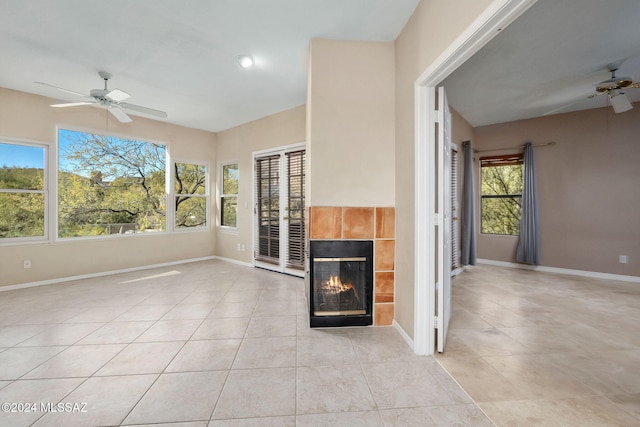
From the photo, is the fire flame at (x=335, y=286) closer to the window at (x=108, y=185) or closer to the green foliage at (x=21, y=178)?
the window at (x=108, y=185)

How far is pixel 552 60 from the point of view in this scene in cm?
297

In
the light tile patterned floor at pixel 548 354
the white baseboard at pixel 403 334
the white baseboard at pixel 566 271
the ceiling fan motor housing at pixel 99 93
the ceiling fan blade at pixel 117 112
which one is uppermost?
the ceiling fan motor housing at pixel 99 93

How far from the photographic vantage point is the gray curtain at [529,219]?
480 cm

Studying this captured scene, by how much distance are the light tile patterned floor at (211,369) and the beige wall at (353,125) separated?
135cm

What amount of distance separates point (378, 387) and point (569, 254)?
5.08 meters

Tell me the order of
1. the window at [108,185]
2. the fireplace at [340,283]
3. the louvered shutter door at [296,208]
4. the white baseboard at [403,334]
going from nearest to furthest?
the white baseboard at [403,334]
the fireplace at [340,283]
the window at [108,185]
the louvered shutter door at [296,208]

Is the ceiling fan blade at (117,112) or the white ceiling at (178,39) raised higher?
the white ceiling at (178,39)

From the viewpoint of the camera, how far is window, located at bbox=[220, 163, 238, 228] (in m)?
5.49

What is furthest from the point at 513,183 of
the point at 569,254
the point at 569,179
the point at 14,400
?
the point at 14,400

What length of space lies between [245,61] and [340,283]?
8.69 ft

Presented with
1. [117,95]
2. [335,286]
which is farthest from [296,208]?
[117,95]

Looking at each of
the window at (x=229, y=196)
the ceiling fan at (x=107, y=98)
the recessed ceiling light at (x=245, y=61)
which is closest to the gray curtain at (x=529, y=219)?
→ the recessed ceiling light at (x=245, y=61)

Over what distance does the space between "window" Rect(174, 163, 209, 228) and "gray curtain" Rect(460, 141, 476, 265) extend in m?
5.25

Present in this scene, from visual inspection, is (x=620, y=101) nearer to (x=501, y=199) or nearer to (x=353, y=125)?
(x=501, y=199)
